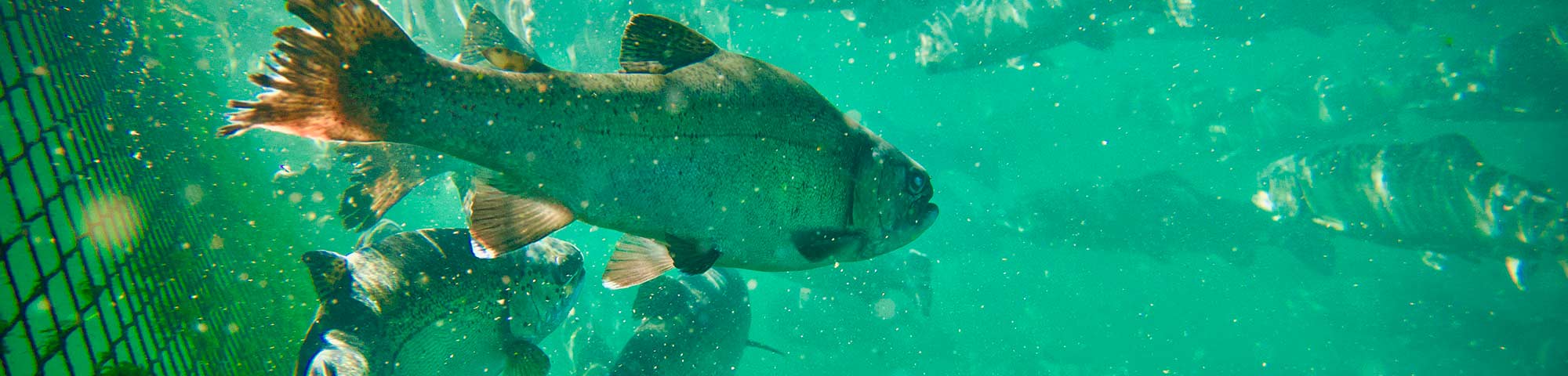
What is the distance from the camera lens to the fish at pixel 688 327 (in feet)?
20.5

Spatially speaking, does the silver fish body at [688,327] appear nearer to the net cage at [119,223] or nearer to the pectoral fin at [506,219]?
the net cage at [119,223]

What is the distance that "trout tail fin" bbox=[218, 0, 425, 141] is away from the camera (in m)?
1.34

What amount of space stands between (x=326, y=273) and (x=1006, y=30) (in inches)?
673

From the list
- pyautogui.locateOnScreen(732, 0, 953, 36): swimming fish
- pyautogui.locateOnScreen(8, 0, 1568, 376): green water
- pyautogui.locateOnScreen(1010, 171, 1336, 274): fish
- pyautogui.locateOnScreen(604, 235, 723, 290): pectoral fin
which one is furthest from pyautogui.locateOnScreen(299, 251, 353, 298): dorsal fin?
pyautogui.locateOnScreen(1010, 171, 1336, 274): fish

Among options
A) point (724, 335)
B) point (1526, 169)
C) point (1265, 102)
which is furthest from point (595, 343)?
point (1526, 169)

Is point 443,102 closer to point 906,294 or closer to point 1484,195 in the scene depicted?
point 906,294

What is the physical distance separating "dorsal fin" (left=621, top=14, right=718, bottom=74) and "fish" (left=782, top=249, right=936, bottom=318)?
13.5m

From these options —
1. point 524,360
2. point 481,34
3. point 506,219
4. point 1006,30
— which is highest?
point 481,34

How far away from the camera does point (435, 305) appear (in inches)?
143

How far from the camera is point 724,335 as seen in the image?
692cm

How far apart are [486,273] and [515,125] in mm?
2544

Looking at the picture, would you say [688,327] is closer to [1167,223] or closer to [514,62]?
[514,62]

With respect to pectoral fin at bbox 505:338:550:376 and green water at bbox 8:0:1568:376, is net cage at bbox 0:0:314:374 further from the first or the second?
pectoral fin at bbox 505:338:550:376

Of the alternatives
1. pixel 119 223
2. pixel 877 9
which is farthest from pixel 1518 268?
pixel 119 223
